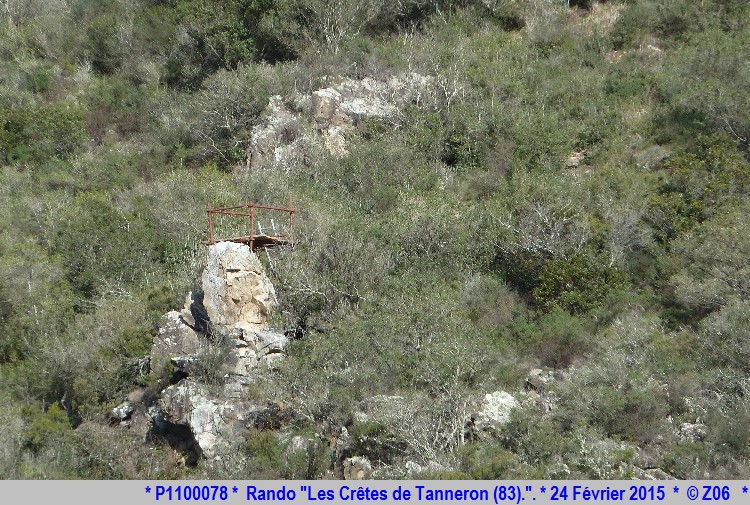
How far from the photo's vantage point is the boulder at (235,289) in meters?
14.7

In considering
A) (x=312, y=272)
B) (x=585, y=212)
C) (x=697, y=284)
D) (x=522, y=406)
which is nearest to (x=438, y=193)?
(x=585, y=212)

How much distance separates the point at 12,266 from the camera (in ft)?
58.7

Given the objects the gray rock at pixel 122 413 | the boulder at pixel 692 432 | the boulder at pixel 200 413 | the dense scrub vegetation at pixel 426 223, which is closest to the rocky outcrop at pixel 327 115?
the dense scrub vegetation at pixel 426 223

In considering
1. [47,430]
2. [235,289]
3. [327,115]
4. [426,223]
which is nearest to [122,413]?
[47,430]

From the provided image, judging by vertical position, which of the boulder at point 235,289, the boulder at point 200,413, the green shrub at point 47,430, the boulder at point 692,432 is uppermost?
the boulder at point 235,289

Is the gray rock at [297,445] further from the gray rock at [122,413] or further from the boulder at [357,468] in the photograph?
the gray rock at [122,413]

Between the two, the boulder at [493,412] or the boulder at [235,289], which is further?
the boulder at [235,289]

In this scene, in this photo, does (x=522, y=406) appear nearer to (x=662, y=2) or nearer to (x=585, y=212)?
(x=585, y=212)

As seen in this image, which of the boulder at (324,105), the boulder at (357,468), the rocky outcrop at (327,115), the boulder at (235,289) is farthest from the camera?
the boulder at (324,105)

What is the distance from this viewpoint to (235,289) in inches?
580

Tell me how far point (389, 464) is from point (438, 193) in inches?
343

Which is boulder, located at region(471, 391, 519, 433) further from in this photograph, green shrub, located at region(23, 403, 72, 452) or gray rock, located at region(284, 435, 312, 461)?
green shrub, located at region(23, 403, 72, 452)

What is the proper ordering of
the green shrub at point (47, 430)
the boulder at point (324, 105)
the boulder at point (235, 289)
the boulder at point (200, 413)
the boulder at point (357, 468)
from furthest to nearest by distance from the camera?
the boulder at point (324, 105)
the boulder at point (235, 289)
the green shrub at point (47, 430)
the boulder at point (200, 413)
the boulder at point (357, 468)

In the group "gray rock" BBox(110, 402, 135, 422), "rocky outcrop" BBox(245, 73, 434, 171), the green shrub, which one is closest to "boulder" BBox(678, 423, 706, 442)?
"gray rock" BBox(110, 402, 135, 422)
